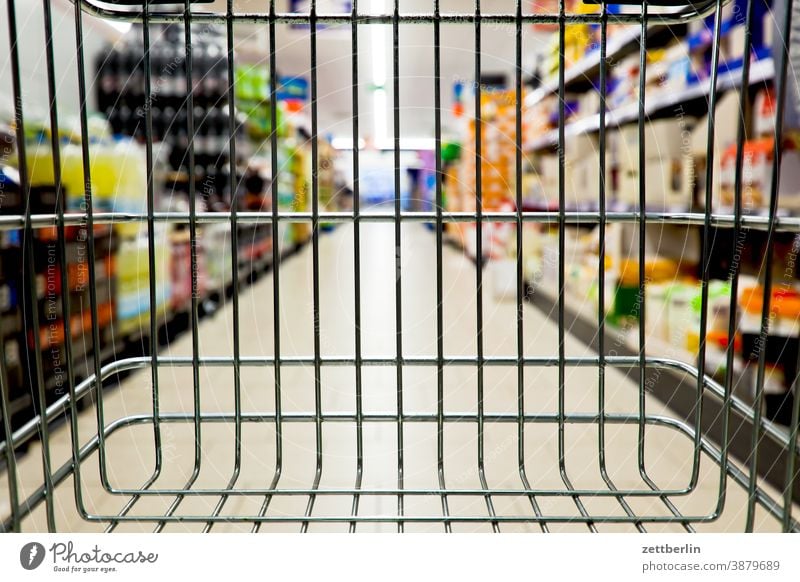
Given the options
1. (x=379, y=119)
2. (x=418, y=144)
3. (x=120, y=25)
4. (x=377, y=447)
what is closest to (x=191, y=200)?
(x=120, y=25)

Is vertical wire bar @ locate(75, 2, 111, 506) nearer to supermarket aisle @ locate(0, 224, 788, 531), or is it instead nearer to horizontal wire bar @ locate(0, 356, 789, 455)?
horizontal wire bar @ locate(0, 356, 789, 455)


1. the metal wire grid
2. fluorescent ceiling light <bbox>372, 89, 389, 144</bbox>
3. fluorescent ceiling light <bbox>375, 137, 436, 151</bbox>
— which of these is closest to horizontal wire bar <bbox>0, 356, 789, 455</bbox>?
the metal wire grid

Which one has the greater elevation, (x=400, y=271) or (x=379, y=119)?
(x=379, y=119)

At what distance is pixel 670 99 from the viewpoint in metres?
2.63

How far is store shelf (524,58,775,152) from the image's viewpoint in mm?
1976

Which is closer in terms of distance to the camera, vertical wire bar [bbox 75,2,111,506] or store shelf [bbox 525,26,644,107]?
vertical wire bar [bbox 75,2,111,506]

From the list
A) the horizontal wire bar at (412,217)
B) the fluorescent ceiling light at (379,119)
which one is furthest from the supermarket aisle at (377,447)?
the fluorescent ceiling light at (379,119)

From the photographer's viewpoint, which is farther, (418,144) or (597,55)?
(418,144)

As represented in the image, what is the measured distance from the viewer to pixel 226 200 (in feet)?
18.8

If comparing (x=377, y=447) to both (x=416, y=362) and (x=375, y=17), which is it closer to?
(x=416, y=362)

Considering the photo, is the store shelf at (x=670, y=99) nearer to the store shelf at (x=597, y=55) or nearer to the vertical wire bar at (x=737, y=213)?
the store shelf at (x=597, y=55)

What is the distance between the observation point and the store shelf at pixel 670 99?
198 centimetres

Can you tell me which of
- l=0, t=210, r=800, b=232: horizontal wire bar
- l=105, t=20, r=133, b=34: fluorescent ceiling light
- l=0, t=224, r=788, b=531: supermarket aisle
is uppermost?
l=105, t=20, r=133, b=34: fluorescent ceiling light
